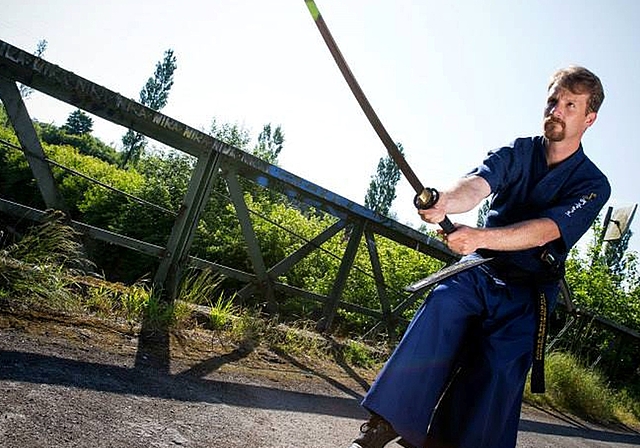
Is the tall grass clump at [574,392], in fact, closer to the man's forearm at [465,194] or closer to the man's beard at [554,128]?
the man's beard at [554,128]

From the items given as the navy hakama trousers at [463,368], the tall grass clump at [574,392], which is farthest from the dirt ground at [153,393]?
the tall grass clump at [574,392]

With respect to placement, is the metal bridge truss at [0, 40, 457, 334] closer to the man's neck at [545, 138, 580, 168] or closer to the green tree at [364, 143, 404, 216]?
the man's neck at [545, 138, 580, 168]

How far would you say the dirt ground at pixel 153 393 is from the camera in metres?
1.65

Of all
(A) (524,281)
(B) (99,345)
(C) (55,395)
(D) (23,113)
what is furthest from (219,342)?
(A) (524,281)

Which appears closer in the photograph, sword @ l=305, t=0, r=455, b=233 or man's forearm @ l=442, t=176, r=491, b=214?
sword @ l=305, t=0, r=455, b=233

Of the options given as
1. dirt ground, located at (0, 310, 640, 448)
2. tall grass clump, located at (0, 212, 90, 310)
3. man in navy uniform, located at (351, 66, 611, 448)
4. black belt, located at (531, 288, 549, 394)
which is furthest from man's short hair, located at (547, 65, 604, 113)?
tall grass clump, located at (0, 212, 90, 310)

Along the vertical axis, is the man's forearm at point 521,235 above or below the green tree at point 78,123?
below

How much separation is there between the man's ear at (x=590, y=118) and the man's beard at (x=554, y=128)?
0.41 ft

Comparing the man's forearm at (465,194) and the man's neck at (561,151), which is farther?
the man's neck at (561,151)

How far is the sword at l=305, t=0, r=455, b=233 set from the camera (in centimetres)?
131

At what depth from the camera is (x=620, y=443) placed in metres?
5.05

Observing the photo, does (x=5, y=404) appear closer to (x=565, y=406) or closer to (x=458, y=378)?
(x=458, y=378)

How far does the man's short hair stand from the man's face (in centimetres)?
2

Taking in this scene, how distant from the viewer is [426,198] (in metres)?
1.47
